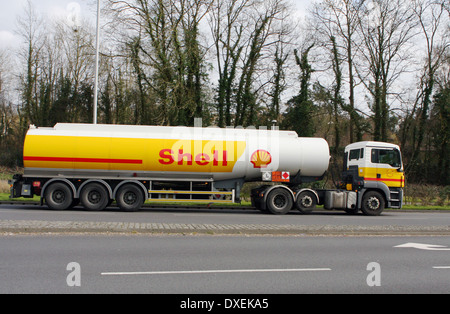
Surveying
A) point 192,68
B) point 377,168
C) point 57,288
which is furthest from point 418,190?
point 57,288

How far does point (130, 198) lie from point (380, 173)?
35.4ft

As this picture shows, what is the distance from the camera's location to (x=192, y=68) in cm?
3541

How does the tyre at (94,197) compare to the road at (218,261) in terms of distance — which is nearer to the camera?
the road at (218,261)

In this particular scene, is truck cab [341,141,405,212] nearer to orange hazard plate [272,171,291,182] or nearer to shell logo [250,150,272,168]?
orange hazard plate [272,171,291,182]

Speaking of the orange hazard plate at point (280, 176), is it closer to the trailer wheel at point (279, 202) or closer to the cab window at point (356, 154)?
the trailer wheel at point (279, 202)

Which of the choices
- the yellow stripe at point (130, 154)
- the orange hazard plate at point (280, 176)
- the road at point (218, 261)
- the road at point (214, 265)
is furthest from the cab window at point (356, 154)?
the road at point (214, 265)

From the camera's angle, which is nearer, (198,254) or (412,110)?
(198,254)

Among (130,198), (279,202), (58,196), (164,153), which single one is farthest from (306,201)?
(58,196)

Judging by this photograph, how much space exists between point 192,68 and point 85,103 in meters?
16.1

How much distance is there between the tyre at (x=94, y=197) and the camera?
16.4 metres

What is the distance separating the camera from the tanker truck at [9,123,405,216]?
16469mm

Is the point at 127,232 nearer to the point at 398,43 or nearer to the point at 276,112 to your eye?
the point at 276,112

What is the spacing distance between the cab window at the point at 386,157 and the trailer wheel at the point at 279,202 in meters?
4.26
